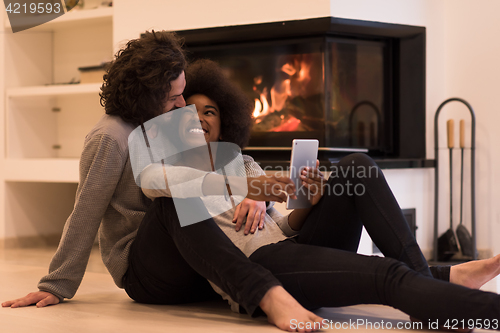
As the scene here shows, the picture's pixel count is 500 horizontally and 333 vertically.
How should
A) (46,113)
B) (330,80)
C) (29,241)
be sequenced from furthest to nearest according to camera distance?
(46,113)
(29,241)
(330,80)

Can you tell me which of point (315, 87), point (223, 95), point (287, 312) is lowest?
point (287, 312)

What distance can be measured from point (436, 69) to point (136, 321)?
229 centimetres

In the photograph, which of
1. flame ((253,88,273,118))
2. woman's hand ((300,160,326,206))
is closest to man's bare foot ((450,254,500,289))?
woman's hand ((300,160,326,206))

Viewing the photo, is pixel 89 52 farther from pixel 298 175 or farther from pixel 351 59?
pixel 298 175

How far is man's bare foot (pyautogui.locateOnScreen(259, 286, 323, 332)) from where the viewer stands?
1.24 m

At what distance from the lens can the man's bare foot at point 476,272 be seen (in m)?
1.37

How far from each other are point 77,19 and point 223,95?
1.88 m

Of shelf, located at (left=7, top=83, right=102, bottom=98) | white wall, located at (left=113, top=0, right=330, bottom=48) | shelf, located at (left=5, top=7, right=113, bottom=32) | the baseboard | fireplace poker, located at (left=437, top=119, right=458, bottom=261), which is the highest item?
shelf, located at (left=5, top=7, right=113, bottom=32)

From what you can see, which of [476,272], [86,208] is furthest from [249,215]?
[476,272]

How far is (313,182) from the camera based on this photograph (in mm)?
1462

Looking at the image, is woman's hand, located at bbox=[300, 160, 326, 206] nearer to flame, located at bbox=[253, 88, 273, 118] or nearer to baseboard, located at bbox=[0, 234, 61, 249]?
flame, located at bbox=[253, 88, 273, 118]

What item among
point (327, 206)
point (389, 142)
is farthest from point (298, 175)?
point (389, 142)

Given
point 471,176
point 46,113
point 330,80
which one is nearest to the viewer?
point 330,80

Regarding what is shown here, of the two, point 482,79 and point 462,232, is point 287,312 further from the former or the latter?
point 482,79
